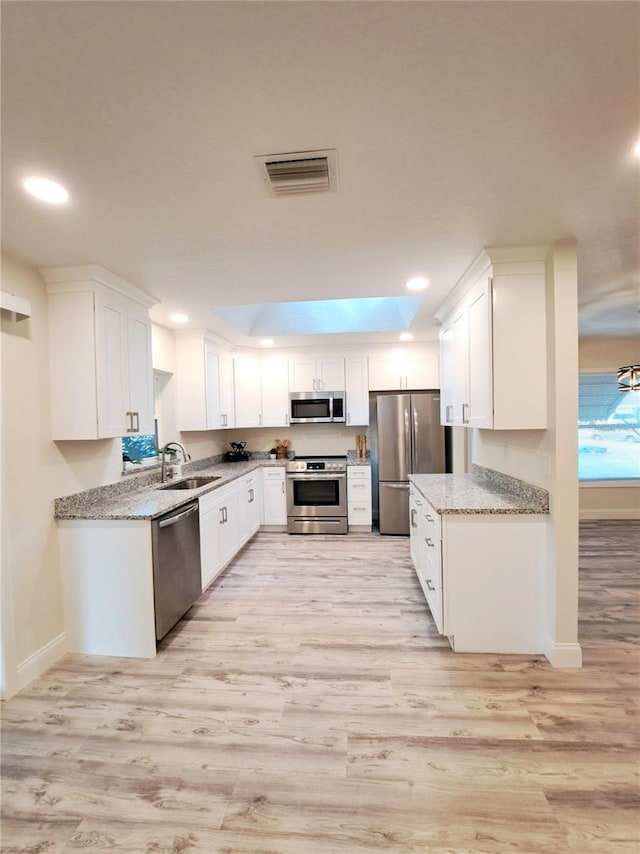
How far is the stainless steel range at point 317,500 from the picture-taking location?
481cm

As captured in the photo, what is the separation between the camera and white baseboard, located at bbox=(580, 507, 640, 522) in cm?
518

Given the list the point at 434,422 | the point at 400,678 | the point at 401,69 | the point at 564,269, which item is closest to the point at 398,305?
the point at 434,422

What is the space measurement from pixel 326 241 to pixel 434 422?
3073 mm

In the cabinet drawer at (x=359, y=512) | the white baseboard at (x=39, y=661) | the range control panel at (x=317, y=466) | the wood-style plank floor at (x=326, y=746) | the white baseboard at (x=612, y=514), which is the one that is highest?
the range control panel at (x=317, y=466)

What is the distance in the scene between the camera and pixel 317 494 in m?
4.87

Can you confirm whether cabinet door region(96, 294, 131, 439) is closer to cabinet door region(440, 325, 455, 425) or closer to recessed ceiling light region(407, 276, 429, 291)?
recessed ceiling light region(407, 276, 429, 291)

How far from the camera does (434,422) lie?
465cm

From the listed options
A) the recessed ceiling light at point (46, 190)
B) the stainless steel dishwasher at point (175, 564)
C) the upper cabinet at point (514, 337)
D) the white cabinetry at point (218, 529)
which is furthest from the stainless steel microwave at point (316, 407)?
the recessed ceiling light at point (46, 190)

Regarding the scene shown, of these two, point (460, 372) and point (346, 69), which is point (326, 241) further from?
point (460, 372)

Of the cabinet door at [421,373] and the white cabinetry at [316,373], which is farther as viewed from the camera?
the white cabinetry at [316,373]

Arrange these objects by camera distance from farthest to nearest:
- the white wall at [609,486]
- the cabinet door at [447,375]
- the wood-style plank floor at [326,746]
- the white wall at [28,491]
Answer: the white wall at [609,486]
the cabinet door at [447,375]
the white wall at [28,491]
the wood-style plank floor at [326,746]

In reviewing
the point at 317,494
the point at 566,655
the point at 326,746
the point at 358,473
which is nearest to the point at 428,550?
the point at 566,655

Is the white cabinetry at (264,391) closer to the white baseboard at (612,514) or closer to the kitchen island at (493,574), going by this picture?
the kitchen island at (493,574)

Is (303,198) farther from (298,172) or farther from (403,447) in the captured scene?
(403,447)
